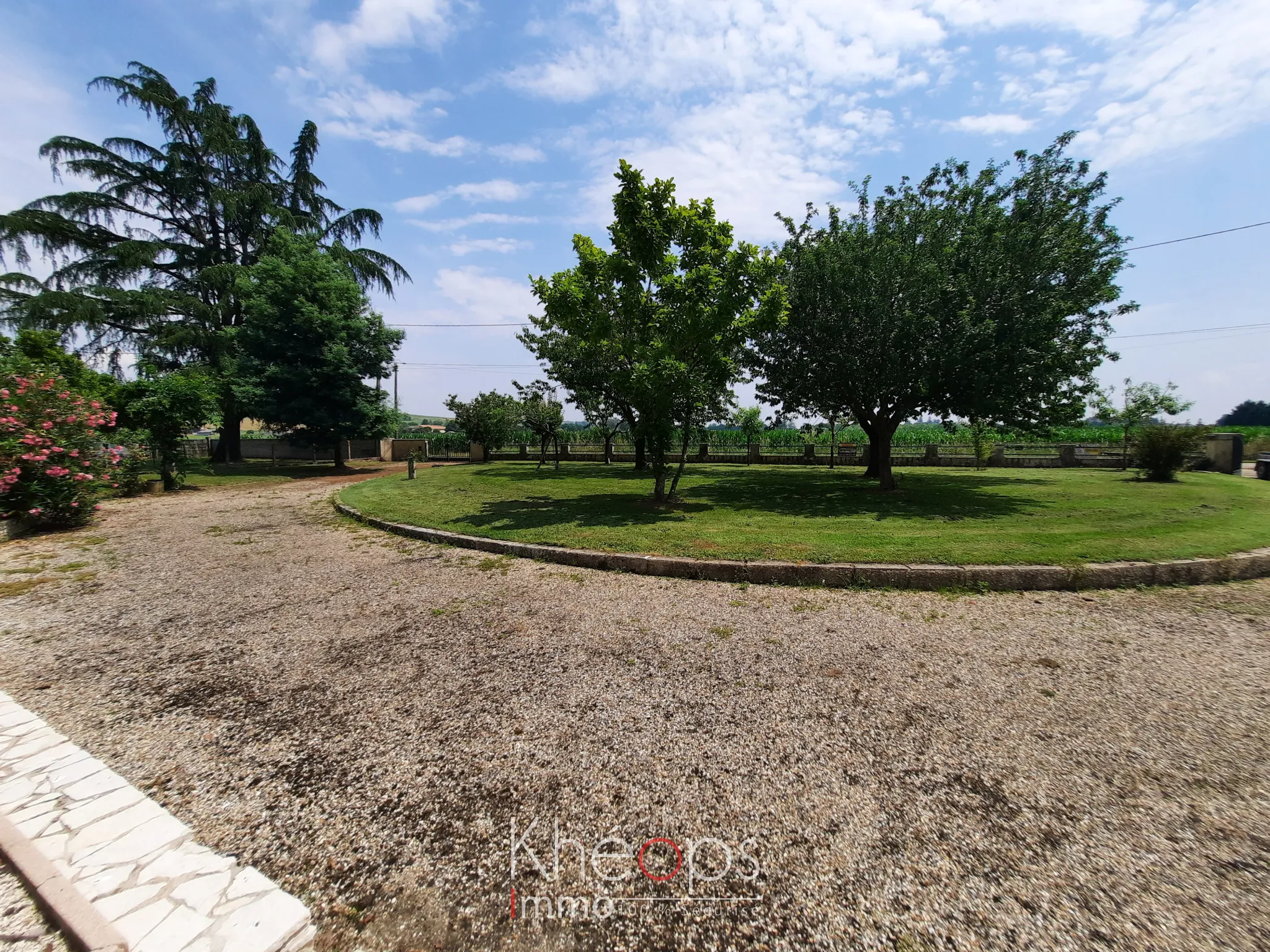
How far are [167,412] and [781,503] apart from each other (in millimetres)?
16402

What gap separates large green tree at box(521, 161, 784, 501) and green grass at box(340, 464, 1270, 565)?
2645 millimetres

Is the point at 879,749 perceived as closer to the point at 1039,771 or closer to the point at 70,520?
the point at 1039,771

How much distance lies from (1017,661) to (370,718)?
4.82 m

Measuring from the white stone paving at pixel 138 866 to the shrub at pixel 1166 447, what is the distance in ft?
70.7

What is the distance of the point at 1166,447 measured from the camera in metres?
14.7

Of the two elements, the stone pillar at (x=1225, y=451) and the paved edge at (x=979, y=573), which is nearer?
the paved edge at (x=979, y=573)

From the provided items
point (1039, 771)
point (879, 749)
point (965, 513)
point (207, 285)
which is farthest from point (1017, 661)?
point (207, 285)

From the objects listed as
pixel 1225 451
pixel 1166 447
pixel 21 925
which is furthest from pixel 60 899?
pixel 1225 451

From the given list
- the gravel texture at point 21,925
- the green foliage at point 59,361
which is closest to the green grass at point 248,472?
the green foliage at point 59,361

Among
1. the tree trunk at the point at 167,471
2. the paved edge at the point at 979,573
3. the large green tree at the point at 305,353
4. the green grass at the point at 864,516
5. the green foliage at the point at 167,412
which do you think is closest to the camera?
the paved edge at the point at 979,573

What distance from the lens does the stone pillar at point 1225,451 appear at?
18844 mm

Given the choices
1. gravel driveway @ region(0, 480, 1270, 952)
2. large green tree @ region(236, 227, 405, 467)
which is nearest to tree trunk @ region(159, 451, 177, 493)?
large green tree @ region(236, 227, 405, 467)

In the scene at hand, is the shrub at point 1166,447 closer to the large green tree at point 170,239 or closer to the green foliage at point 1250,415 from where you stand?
the large green tree at point 170,239

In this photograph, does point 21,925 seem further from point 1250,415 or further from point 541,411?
A: point 1250,415
